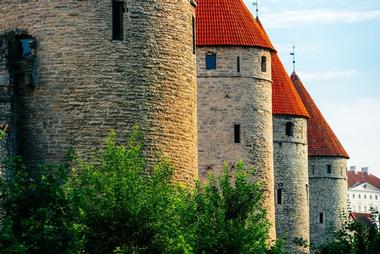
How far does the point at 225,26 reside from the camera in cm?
3712

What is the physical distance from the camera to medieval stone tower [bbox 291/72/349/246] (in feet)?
173

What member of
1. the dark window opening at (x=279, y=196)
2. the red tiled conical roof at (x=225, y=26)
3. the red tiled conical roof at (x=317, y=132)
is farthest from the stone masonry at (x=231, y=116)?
Answer: the red tiled conical roof at (x=317, y=132)

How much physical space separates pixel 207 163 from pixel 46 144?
12.9 m

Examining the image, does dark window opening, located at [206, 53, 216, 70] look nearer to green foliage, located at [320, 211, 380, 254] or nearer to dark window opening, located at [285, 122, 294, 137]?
green foliage, located at [320, 211, 380, 254]

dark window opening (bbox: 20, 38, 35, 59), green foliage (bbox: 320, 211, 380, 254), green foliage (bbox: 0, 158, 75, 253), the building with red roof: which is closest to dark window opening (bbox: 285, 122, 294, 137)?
green foliage (bbox: 320, 211, 380, 254)

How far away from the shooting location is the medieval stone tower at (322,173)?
52812 mm

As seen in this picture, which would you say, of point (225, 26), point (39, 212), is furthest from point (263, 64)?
point (39, 212)

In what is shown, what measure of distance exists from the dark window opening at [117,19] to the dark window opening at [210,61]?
12779 millimetres

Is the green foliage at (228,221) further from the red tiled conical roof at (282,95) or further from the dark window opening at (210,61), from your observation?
the red tiled conical roof at (282,95)

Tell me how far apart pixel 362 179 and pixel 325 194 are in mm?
96152

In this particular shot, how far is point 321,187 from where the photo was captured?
54.0m

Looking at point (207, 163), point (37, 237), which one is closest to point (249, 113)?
point (207, 163)

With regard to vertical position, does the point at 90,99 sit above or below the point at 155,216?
above

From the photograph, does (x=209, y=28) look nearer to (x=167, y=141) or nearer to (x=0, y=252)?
(x=167, y=141)
